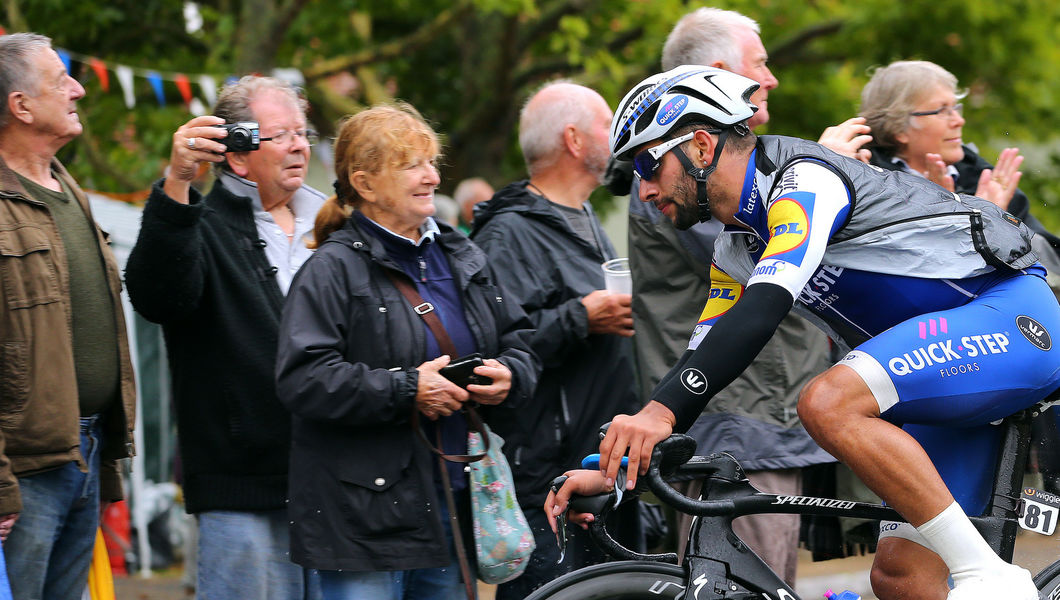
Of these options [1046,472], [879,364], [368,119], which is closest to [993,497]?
[1046,472]

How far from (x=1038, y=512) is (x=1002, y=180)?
80.4 inches

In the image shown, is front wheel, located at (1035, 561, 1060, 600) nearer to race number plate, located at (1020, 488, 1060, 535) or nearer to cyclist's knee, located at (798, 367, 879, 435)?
race number plate, located at (1020, 488, 1060, 535)

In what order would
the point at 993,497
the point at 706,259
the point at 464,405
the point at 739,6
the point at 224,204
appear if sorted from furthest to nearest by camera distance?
1. the point at 739,6
2. the point at 706,259
3. the point at 224,204
4. the point at 464,405
5. the point at 993,497

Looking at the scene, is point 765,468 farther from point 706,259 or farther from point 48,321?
point 48,321

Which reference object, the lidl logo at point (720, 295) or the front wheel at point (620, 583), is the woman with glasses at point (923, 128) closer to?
the lidl logo at point (720, 295)

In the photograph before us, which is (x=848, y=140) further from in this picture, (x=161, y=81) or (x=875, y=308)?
(x=161, y=81)

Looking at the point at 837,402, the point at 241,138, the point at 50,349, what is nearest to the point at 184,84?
the point at 241,138

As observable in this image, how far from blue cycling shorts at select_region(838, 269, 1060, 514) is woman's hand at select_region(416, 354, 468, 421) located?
1.13m

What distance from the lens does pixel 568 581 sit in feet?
10.6

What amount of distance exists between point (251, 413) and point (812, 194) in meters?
1.89

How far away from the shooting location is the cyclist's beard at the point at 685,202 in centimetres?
346

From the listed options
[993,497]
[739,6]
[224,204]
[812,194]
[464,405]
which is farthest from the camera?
[739,6]

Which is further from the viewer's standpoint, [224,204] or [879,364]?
[224,204]

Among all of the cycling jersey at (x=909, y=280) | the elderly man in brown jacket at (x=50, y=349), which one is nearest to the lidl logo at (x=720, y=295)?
the cycling jersey at (x=909, y=280)
